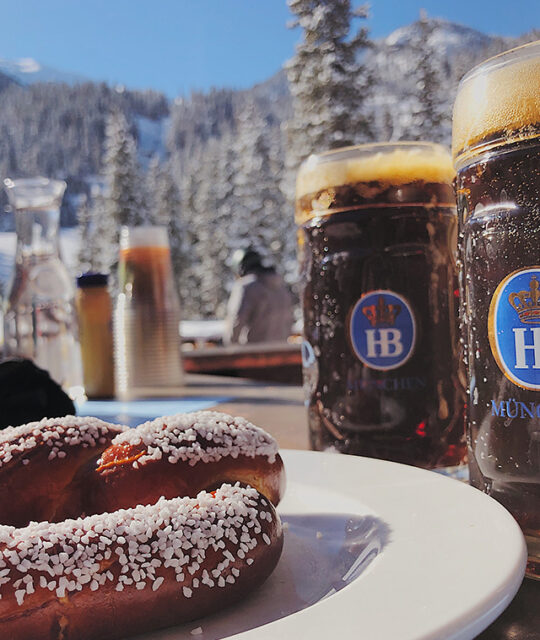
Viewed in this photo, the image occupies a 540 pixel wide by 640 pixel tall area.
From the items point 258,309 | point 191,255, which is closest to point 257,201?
point 191,255

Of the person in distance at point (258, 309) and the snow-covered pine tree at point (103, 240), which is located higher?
the snow-covered pine tree at point (103, 240)

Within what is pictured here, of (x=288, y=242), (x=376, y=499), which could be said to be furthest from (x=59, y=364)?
(x=288, y=242)

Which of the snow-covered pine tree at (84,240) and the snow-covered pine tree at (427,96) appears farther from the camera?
the snow-covered pine tree at (84,240)

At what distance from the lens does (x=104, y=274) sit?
1806mm

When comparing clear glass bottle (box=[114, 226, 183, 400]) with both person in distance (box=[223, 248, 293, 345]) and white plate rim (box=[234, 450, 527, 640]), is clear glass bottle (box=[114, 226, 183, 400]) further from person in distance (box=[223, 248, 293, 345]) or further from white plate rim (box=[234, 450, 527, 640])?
person in distance (box=[223, 248, 293, 345])

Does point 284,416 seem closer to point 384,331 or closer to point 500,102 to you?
point 384,331

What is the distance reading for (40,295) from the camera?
173 cm

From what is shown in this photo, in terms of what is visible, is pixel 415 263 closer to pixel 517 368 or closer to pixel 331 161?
pixel 331 161

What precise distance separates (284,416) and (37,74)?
5651 centimetres

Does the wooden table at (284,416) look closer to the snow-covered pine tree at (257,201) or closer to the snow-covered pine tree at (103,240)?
the snow-covered pine tree at (103,240)

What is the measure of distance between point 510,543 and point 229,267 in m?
22.2

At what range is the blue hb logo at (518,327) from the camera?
0.47 metres

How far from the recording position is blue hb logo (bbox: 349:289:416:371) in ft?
2.32

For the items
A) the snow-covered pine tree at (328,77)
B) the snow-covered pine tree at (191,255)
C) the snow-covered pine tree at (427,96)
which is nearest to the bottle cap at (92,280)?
the snow-covered pine tree at (328,77)
